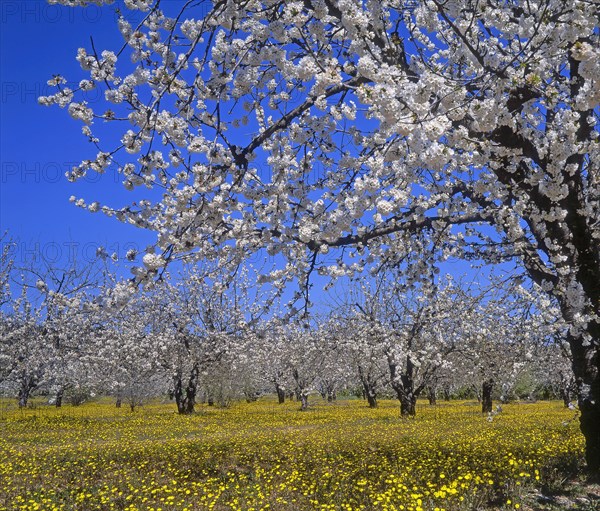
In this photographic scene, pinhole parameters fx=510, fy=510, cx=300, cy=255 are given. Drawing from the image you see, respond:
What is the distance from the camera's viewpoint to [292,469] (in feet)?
29.4

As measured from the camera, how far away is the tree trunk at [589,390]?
7.02 meters

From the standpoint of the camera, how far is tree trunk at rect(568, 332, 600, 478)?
23.0ft

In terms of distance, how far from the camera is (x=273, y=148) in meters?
5.66

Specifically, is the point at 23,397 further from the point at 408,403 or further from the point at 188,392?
the point at 408,403

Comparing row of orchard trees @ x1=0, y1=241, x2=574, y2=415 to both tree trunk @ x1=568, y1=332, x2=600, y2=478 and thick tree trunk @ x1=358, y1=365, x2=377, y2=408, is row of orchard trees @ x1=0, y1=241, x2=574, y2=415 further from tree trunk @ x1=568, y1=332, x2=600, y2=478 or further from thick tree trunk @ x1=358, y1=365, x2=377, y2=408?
tree trunk @ x1=568, y1=332, x2=600, y2=478

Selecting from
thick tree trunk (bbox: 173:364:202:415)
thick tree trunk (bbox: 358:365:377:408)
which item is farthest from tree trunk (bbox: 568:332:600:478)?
thick tree trunk (bbox: 358:365:377:408)

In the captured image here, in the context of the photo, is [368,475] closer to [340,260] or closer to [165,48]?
[340,260]

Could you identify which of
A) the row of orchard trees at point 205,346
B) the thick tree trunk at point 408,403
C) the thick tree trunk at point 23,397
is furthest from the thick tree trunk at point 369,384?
the thick tree trunk at point 23,397

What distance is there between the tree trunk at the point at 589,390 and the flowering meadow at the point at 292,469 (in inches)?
25.5

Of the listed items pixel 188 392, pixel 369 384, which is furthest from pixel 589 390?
pixel 369 384

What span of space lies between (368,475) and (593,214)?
521 cm

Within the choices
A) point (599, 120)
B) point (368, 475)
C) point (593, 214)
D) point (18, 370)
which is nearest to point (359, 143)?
point (599, 120)

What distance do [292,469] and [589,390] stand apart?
4935 millimetres

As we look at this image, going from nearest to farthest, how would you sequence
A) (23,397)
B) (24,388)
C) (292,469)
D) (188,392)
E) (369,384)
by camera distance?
(292,469), (188,392), (24,388), (23,397), (369,384)
